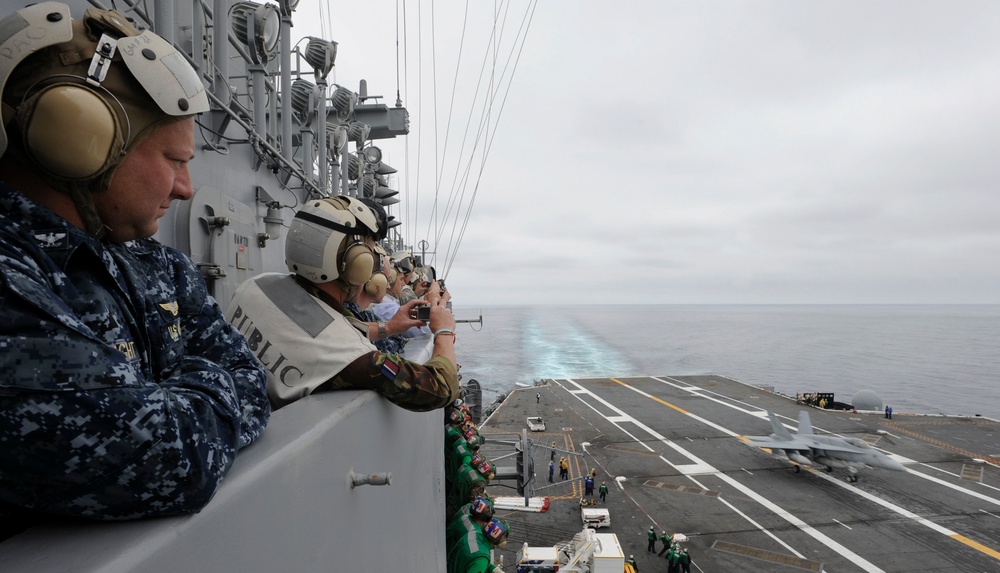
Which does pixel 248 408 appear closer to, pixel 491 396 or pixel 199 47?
pixel 199 47

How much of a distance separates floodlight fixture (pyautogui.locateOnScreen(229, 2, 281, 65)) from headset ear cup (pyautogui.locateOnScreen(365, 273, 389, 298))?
3.07 metres

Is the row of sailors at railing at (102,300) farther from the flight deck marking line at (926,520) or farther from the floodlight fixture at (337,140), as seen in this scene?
the flight deck marking line at (926,520)

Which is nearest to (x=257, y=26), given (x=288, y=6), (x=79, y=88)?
(x=288, y=6)

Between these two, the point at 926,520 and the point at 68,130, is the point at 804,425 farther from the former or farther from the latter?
the point at 68,130

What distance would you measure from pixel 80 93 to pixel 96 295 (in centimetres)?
35

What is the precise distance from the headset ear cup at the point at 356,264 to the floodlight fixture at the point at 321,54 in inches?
252

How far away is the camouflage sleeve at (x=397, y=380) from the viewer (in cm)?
175

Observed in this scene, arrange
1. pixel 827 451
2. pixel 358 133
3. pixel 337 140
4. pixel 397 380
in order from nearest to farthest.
Result: pixel 397 380 < pixel 337 140 < pixel 358 133 < pixel 827 451

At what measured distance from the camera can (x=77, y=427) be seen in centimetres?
68

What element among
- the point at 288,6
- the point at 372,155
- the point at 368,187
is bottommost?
the point at 288,6

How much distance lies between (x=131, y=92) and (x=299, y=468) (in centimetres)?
82

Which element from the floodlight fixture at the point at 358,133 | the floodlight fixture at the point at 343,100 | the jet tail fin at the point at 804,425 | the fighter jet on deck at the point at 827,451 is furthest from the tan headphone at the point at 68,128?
the jet tail fin at the point at 804,425

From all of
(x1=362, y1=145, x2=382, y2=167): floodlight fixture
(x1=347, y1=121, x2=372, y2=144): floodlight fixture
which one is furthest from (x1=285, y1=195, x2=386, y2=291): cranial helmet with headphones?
(x1=362, y1=145, x2=382, y2=167): floodlight fixture

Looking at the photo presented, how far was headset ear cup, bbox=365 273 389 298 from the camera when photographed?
2914 mm
